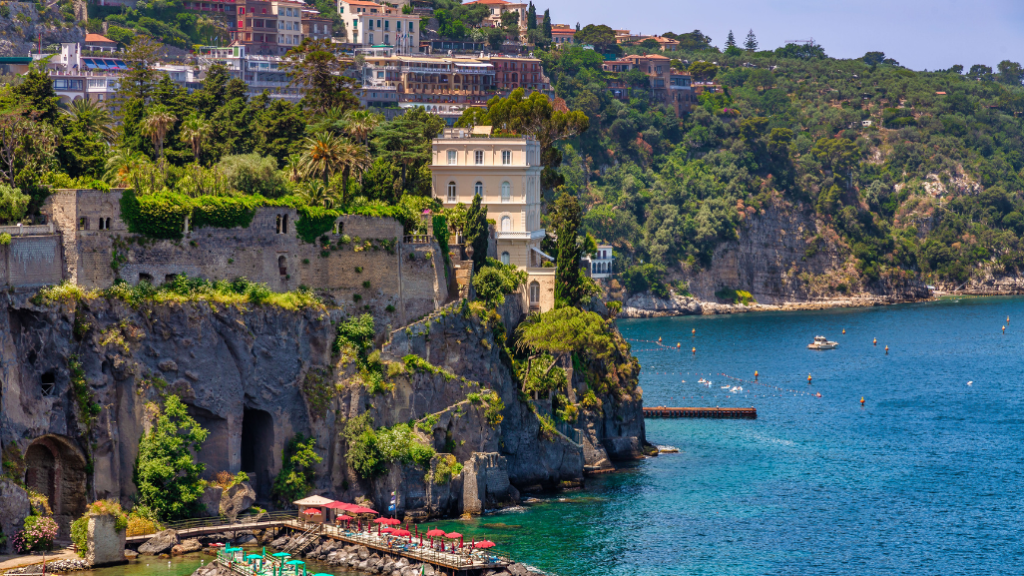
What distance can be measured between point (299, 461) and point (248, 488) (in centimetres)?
398

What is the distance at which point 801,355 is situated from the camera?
192750mm

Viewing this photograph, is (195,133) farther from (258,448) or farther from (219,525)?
(219,525)

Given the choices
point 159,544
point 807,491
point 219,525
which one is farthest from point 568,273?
point 159,544

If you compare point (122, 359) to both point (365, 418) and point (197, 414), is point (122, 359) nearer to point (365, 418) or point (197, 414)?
point (197, 414)

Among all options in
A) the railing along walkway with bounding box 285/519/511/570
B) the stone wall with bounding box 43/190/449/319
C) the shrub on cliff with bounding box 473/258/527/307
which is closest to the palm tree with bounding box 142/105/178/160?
the stone wall with bounding box 43/190/449/319

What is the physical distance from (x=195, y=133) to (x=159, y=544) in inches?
1584

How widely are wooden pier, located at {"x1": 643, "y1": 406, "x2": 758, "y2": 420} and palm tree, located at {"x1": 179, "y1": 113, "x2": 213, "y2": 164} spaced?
2117 inches

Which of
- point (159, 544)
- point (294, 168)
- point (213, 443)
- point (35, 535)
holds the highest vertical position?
point (294, 168)

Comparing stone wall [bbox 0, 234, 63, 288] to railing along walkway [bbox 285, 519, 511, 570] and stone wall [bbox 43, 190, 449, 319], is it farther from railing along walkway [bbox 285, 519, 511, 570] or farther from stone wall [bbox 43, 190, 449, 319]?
railing along walkway [bbox 285, 519, 511, 570]

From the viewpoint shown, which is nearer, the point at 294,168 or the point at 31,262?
the point at 31,262

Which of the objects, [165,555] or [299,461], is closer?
[165,555]

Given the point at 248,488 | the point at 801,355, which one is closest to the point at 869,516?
the point at 248,488

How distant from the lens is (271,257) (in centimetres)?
9588

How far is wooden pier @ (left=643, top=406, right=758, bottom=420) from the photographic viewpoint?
14650 centimetres
